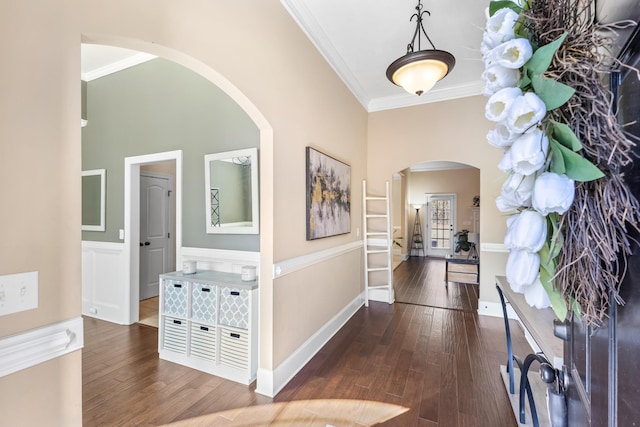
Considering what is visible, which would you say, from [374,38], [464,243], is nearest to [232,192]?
[374,38]

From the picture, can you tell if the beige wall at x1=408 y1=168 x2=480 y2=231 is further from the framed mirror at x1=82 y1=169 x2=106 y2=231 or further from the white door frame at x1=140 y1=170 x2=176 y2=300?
the framed mirror at x1=82 y1=169 x2=106 y2=231

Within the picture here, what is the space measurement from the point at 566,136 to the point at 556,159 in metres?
0.05

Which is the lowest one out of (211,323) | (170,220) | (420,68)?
(211,323)

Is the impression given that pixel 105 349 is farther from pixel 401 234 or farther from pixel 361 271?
pixel 401 234

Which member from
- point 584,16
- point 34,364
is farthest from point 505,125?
point 34,364

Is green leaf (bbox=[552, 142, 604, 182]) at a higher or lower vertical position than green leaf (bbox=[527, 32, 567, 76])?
lower

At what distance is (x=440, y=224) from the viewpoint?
9.45 meters

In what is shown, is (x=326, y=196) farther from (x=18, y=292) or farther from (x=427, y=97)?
(x=427, y=97)

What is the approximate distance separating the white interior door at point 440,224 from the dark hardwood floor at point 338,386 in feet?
20.8

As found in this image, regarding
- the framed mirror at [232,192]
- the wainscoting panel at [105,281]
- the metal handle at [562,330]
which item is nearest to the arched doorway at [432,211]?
the framed mirror at [232,192]

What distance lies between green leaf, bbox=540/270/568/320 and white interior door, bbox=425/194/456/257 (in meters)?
9.40

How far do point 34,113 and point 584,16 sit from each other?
1611mm

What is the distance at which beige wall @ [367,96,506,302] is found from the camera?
404 centimetres

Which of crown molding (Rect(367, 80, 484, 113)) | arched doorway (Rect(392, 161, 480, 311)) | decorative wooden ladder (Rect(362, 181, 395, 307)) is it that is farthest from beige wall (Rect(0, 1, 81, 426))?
arched doorway (Rect(392, 161, 480, 311))
